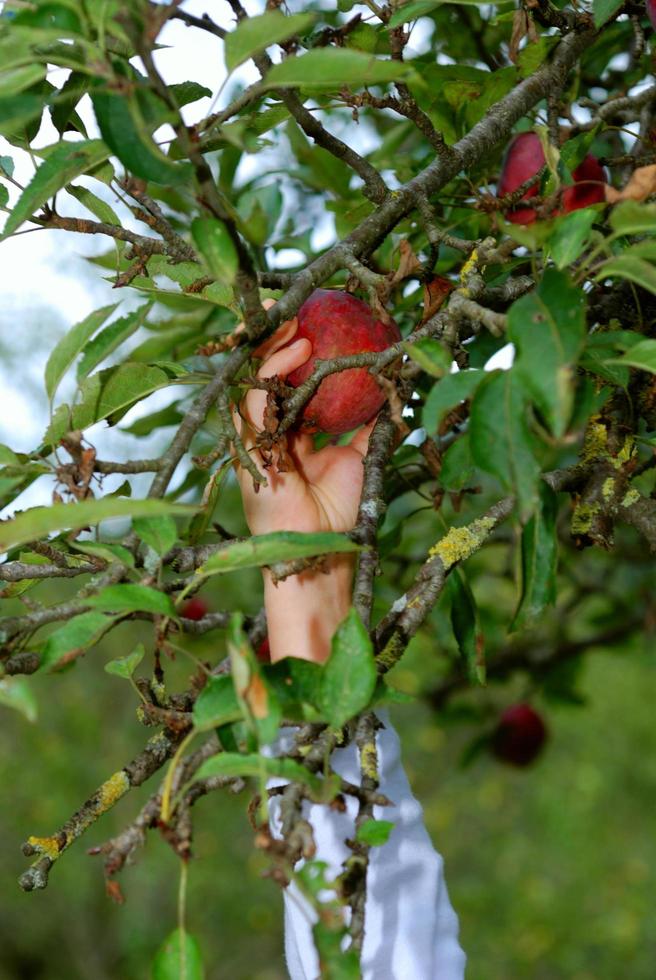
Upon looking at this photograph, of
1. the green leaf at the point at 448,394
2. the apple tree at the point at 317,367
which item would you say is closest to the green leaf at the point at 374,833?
the apple tree at the point at 317,367

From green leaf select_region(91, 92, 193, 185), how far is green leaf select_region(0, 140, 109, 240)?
0.17ft

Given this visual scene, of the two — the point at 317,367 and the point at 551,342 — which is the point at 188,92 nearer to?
the point at 317,367

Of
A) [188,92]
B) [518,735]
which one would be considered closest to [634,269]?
[188,92]

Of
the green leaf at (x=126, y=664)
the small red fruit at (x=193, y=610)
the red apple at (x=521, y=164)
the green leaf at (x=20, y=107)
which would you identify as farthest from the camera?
the small red fruit at (x=193, y=610)

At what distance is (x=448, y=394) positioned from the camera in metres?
0.54

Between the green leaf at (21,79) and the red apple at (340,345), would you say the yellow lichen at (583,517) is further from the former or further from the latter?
the green leaf at (21,79)

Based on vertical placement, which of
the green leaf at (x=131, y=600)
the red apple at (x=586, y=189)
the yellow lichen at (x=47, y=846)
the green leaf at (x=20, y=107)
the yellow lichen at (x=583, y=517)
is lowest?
the yellow lichen at (x=47, y=846)

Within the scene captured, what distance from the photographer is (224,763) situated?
0.48m

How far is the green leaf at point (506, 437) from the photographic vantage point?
0.50 m

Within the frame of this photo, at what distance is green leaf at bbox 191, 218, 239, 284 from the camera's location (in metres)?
0.54

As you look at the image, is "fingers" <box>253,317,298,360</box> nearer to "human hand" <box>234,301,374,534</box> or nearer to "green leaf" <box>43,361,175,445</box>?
"human hand" <box>234,301,374,534</box>

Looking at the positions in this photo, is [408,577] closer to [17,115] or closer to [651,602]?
[651,602]

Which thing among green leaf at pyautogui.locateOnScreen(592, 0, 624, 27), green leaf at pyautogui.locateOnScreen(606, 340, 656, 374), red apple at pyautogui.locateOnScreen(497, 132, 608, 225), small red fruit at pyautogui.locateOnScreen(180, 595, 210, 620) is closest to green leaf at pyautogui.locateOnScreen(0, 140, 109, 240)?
green leaf at pyautogui.locateOnScreen(606, 340, 656, 374)

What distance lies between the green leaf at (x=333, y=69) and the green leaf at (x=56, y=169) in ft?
0.44
